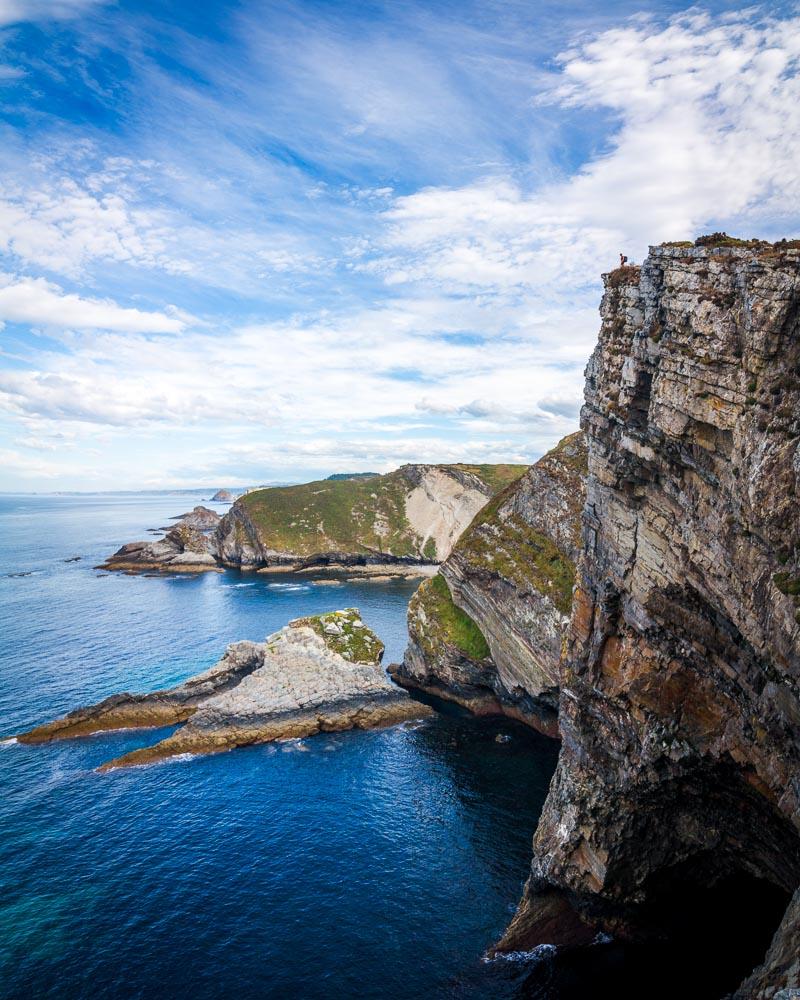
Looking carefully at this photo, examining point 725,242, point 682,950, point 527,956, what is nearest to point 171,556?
point 527,956

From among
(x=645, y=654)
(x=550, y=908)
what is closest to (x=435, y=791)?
(x=550, y=908)

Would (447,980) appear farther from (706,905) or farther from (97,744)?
(97,744)

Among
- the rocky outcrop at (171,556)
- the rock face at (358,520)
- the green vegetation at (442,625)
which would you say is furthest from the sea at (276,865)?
the rock face at (358,520)

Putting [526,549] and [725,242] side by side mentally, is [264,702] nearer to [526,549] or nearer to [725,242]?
[526,549]

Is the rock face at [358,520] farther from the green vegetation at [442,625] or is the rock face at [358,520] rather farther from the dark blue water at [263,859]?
the dark blue water at [263,859]

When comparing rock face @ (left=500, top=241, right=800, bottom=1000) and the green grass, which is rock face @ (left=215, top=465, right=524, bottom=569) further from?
the green grass

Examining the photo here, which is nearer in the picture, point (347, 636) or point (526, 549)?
point (526, 549)

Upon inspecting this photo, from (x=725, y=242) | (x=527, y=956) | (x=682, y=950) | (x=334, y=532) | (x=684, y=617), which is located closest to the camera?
(x=725, y=242)

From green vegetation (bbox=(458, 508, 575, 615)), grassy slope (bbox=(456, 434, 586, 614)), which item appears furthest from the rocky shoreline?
green vegetation (bbox=(458, 508, 575, 615))
